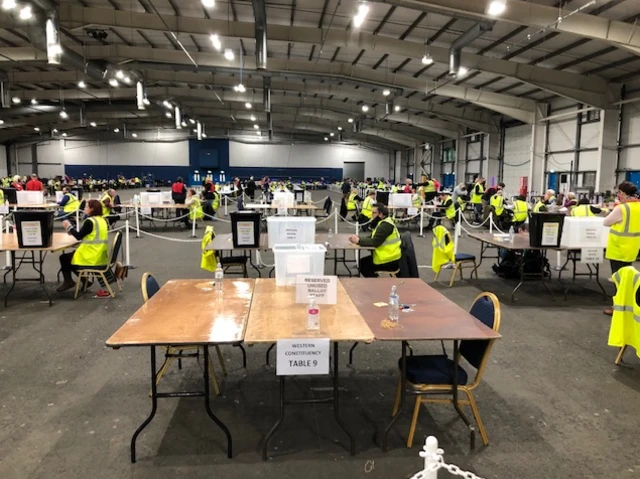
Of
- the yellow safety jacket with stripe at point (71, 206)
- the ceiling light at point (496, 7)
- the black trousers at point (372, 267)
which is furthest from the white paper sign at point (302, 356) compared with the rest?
the yellow safety jacket with stripe at point (71, 206)

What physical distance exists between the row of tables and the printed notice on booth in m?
2.64

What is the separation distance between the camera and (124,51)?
573 inches

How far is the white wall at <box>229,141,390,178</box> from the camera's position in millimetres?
38812

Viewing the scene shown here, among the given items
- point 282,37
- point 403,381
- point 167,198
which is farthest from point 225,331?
point 167,198

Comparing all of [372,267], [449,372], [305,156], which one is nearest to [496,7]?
[372,267]

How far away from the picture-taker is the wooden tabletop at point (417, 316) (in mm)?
2764

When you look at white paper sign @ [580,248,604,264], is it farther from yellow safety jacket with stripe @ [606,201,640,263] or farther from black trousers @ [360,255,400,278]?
black trousers @ [360,255,400,278]

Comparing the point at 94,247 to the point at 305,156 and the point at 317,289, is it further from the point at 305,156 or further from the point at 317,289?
the point at 305,156

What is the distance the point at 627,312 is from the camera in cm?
409

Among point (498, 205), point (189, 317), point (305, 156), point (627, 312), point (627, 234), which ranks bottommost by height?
point (627, 312)

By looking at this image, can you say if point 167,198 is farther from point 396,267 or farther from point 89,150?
point 89,150

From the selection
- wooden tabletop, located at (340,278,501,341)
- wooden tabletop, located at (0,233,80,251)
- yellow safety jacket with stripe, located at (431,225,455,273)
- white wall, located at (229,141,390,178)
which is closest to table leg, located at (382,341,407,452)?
wooden tabletop, located at (340,278,501,341)

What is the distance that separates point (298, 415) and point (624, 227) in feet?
15.6

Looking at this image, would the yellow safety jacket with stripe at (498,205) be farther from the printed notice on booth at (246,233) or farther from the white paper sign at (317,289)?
the white paper sign at (317,289)
